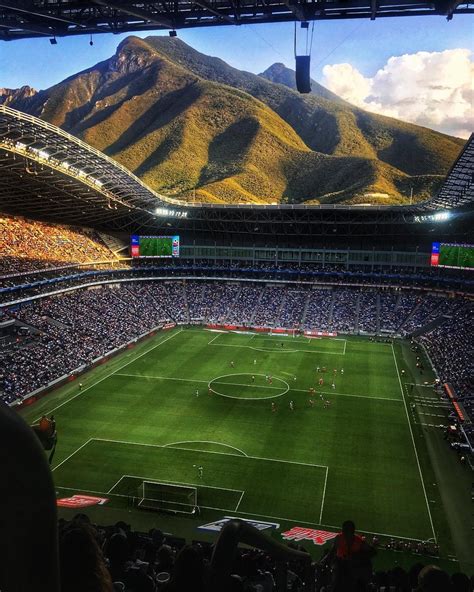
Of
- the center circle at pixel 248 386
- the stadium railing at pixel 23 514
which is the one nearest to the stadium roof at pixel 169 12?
the stadium railing at pixel 23 514

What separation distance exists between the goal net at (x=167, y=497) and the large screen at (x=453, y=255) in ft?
181

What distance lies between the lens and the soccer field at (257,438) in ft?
91.1

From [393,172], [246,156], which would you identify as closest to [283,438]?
[393,172]

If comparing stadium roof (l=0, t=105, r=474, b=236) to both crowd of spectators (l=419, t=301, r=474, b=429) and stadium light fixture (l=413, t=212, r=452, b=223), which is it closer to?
stadium light fixture (l=413, t=212, r=452, b=223)

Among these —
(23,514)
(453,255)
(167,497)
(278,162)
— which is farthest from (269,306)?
(278,162)

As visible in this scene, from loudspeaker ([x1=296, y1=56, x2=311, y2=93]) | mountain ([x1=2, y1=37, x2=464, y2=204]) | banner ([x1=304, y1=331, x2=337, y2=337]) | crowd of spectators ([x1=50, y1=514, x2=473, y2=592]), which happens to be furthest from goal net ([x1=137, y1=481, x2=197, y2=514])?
mountain ([x1=2, y1=37, x2=464, y2=204])

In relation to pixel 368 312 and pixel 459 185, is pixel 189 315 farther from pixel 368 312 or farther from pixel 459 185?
pixel 459 185

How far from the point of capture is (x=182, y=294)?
81.6 meters

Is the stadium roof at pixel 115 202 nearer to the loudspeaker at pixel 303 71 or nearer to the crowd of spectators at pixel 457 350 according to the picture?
the crowd of spectators at pixel 457 350

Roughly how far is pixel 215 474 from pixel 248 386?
54.5 ft

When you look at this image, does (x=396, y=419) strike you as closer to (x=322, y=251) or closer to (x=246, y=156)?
(x=322, y=251)

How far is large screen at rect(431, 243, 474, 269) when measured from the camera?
227 feet

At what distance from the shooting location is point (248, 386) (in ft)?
154

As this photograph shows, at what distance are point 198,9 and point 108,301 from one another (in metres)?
62.1
